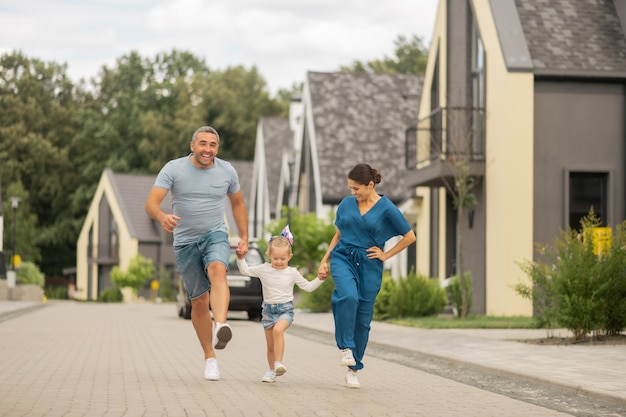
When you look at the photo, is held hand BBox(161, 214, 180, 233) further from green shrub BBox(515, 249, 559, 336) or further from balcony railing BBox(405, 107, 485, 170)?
balcony railing BBox(405, 107, 485, 170)

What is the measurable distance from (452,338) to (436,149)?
10.7 m

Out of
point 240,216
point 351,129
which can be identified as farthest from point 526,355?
point 351,129

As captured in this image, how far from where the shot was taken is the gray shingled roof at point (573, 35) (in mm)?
24328

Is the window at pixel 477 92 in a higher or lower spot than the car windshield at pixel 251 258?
higher

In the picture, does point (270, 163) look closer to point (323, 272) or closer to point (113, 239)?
point (113, 239)

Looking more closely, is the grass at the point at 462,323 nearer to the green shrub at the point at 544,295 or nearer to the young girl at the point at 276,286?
the green shrub at the point at 544,295

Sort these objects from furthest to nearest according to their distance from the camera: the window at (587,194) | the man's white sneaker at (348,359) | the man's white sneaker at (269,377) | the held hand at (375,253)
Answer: the window at (587,194), the man's white sneaker at (269,377), the held hand at (375,253), the man's white sneaker at (348,359)

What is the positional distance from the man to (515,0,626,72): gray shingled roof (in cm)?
1514

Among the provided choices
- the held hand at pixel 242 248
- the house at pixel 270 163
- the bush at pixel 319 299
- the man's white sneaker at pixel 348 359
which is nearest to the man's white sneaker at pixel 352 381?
the man's white sneaker at pixel 348 359

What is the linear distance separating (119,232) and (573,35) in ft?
168

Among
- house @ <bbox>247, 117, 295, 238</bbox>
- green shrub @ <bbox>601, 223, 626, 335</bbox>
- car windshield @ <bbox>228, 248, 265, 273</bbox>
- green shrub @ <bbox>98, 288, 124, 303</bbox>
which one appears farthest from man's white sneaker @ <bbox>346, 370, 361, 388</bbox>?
green shrub @ <bbox>98, 288, 124, 303</bbox>

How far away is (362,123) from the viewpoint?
143 feet

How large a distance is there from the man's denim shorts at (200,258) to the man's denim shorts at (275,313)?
536 millimetres

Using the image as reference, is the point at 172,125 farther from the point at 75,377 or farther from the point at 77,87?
the point at 75,377
